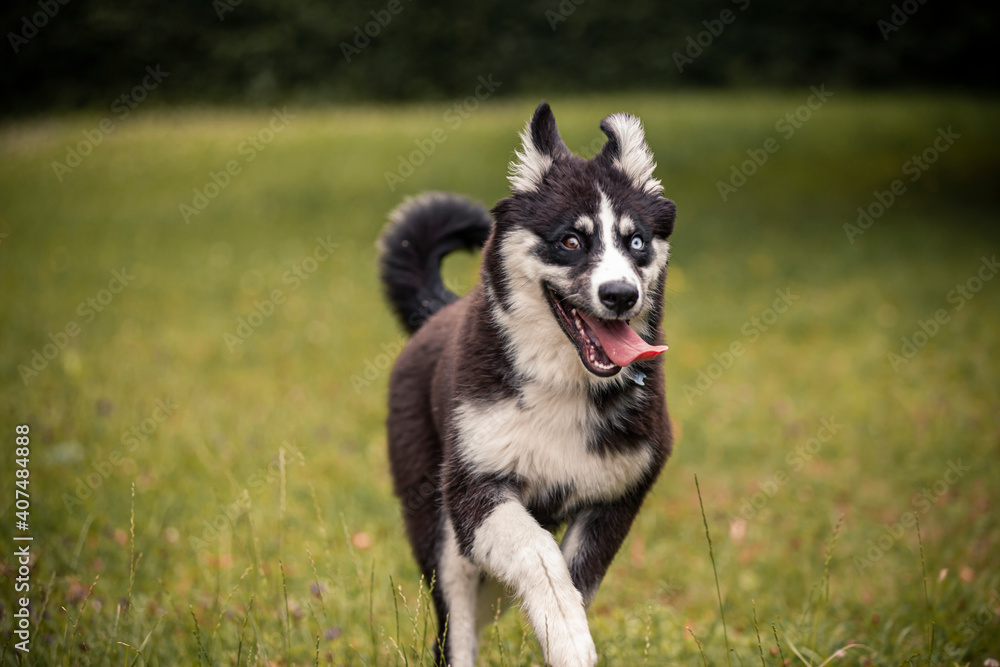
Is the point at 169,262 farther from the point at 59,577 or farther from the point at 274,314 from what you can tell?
the point at 59,577

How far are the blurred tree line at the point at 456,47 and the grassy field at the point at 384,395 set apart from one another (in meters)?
6.99

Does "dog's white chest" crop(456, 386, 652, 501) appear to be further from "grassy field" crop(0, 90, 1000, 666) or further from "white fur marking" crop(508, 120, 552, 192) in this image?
"white fur marking" crop(508, 120, 552, 192)

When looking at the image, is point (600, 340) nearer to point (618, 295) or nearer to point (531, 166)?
point (618, 295)

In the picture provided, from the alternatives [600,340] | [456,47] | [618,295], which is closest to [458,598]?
[600,340]

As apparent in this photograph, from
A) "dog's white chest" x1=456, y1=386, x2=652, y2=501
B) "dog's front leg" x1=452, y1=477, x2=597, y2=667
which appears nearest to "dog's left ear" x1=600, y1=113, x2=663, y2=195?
"dog's white chest" x1=456, y1=386, x2=652, y2=501

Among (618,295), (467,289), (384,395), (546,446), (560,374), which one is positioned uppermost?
(618,295)

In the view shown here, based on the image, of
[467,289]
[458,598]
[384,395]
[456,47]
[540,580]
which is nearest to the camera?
[540,580]

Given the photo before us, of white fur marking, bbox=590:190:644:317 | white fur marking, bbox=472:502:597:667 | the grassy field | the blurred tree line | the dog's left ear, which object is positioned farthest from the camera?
the blurred tree line

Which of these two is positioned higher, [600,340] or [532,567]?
[600,340]

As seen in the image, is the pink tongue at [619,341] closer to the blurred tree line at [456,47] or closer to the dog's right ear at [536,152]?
the dog's right ear at [536,152]

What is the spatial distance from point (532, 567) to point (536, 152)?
1467mm

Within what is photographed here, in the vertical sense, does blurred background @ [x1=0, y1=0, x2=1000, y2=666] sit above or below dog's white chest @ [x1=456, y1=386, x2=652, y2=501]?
below

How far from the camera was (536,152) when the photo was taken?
3.05 metres

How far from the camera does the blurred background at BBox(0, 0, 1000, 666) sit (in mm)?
4012
